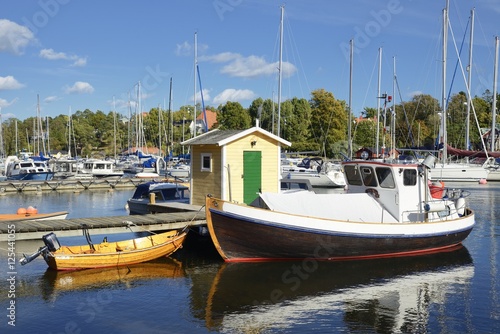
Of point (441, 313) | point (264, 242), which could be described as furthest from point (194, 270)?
point (441, 313)

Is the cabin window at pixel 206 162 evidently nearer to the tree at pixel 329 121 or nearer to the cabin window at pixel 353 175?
the cabin window at pixel 353 175

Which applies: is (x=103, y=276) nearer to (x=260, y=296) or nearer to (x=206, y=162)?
(x=260, y=296)

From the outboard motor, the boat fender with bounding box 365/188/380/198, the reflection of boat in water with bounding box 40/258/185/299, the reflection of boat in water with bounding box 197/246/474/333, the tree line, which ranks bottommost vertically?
the reflection of boat in water with bounding box 197/246/474/333

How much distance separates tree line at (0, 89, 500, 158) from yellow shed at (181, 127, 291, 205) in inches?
1913

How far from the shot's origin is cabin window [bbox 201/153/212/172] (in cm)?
2183

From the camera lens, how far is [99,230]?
18.1 m

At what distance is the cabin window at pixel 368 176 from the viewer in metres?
20.6

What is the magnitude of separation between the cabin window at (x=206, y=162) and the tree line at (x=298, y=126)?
49.0 metres

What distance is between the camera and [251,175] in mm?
21766

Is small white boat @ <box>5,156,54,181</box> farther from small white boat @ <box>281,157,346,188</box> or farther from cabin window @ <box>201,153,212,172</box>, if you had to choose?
cabin window @ <box>201,153,212,172</box>

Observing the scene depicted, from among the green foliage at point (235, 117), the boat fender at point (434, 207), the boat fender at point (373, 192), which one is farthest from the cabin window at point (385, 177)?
the green foliage at point (235, 117)

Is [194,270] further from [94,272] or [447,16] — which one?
[447,16]

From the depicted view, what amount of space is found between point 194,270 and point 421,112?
85.3m

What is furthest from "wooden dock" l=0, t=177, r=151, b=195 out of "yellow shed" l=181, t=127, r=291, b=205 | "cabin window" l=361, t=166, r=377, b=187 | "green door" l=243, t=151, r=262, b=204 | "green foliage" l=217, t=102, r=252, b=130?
"cabin window" l=361, t=166, r=377, b=187
